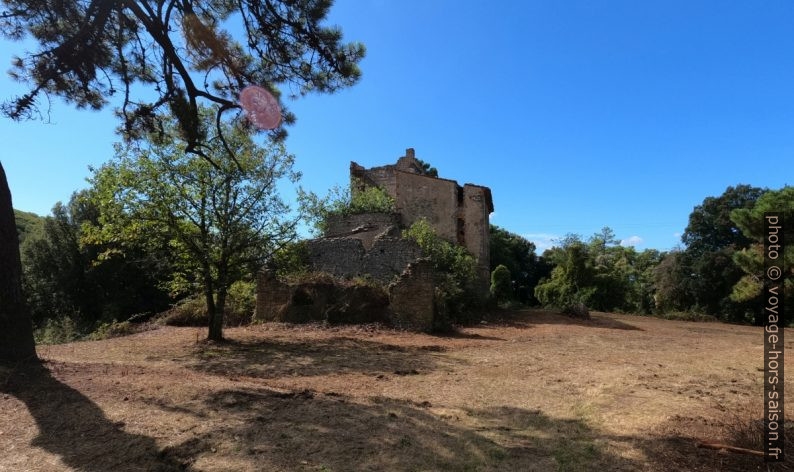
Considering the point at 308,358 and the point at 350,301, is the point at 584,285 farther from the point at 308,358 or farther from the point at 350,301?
the point at 308,358

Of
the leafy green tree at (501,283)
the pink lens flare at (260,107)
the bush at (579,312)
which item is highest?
the pink lens flare at (260,107)

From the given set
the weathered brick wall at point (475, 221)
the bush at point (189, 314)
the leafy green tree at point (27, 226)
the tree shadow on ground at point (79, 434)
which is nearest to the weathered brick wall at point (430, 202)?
the weathered brick wall at point (475, 221)

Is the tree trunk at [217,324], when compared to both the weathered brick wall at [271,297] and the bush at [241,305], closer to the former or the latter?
the weathered brick wall at [271,297]

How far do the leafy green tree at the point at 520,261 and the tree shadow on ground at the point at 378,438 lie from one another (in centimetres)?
3670

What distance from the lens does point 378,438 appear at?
13.5 ft

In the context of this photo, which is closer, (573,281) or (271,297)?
(271,297)

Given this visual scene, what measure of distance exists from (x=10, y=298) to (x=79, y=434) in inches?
115

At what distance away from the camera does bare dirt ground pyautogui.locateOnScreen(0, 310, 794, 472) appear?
3607 millimetres

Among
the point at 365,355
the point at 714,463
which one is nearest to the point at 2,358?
the point at 365,355

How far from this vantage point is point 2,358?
18.3 ft

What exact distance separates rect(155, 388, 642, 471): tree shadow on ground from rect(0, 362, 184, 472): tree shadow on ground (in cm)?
24

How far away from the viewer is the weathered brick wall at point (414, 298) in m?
13.9

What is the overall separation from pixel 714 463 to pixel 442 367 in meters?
5.09

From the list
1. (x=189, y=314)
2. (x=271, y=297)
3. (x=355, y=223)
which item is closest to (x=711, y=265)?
(x=355, y=223)
